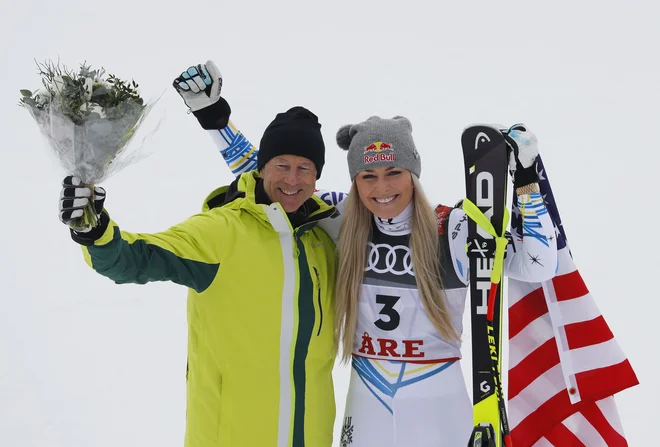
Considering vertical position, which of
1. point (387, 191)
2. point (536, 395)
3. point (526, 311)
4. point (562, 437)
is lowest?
point (562, 437)

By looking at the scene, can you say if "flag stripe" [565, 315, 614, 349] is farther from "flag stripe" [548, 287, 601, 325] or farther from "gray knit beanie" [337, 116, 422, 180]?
"gray knit beanie" [337, 116, 422, 180]

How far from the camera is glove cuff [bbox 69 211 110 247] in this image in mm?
1811

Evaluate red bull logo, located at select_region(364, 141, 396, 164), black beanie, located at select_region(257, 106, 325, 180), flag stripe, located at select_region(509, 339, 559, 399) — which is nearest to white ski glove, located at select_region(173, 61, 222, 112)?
black beanie, located at select_region(257, 106, 325, 180)

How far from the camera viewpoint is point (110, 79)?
1.83m

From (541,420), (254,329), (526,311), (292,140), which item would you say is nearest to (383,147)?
(292,140)

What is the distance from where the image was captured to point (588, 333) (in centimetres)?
266

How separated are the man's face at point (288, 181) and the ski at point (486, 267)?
614 millimetres

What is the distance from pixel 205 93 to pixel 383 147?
3.31 ft

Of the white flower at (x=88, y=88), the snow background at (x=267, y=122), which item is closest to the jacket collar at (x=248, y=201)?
the white flower at (x=88, y=88)

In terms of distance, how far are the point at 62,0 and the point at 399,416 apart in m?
8.17

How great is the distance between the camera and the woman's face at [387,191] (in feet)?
8.25

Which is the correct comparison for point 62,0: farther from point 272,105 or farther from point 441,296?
point 441,296

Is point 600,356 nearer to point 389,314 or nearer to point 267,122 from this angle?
point 389,314

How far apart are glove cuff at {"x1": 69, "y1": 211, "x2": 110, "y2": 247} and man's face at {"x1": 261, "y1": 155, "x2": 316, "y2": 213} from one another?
81 centimetres
